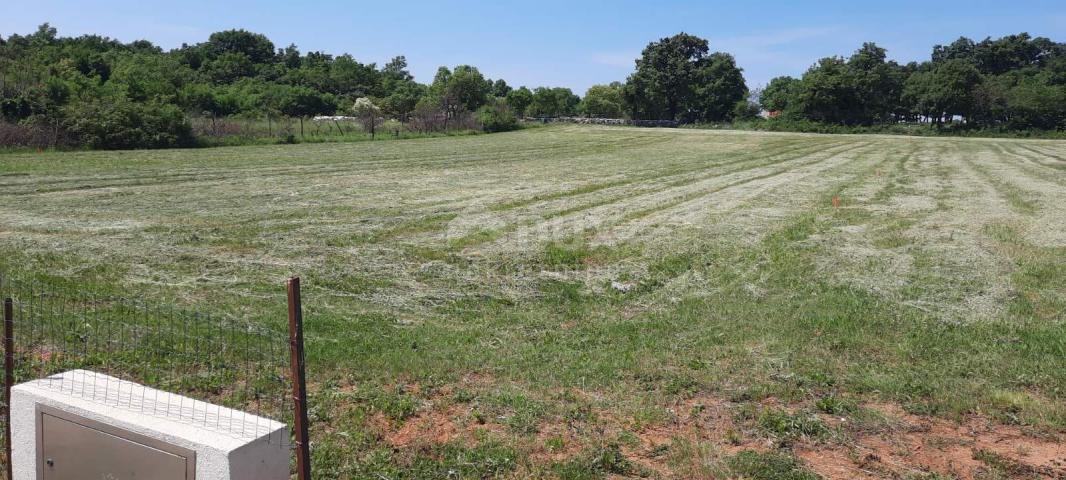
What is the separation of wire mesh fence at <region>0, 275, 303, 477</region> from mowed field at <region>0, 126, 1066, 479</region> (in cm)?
48

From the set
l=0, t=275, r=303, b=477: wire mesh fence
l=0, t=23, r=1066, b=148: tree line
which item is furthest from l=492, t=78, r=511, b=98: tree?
l=0, t=275, r=303, b=477: wire mesh fence

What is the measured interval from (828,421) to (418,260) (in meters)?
7.68

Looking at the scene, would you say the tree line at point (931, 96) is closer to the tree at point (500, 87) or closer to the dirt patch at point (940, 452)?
the tree at point (500, 87)

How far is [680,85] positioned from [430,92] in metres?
38.1

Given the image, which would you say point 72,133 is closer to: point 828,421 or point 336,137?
point 336,137

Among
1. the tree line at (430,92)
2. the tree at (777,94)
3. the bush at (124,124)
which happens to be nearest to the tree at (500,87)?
the tree line at (430,92)

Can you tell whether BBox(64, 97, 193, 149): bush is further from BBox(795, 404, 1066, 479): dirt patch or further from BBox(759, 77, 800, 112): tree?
BBox(759, 77, 800, 112): tree

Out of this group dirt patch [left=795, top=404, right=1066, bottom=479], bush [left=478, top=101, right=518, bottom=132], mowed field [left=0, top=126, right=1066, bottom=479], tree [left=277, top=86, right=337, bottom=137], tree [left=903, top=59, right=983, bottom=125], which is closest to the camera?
dirt patch [left=795, top=404, right=1066, bottom=479]

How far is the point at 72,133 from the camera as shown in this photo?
34.8 metres

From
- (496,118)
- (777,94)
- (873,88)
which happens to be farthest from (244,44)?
(873,88)

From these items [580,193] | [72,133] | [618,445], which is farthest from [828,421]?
[72,133]

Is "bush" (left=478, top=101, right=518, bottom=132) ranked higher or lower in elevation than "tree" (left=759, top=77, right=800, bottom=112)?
lower

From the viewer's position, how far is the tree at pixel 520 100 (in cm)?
10506

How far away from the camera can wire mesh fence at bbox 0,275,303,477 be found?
498cm
